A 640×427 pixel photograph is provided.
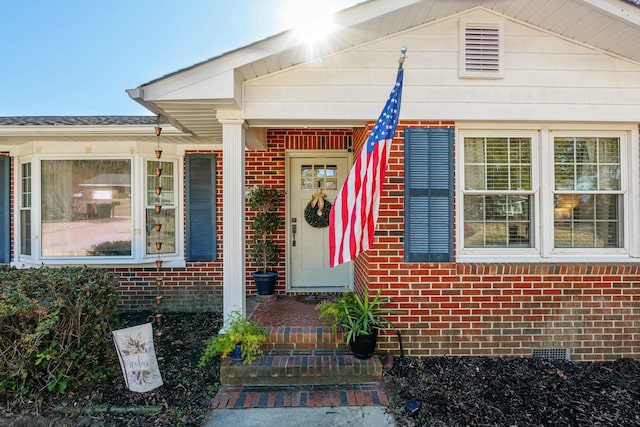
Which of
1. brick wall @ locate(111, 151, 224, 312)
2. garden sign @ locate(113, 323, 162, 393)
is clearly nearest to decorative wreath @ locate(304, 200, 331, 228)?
brick wall @ locate(111, 151, 224, 312)

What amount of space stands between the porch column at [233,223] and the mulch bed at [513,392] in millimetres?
1768

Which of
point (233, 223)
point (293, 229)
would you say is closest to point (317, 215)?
point (293, 229)

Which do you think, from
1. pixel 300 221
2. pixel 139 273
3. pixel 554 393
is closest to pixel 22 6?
pixel 139 273

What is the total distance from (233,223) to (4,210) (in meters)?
4.34

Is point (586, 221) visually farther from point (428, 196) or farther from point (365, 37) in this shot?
point (365, 37)

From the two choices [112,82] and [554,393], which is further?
[112,82]

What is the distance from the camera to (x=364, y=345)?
3.63 metres

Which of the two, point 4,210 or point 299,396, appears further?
point 4,210

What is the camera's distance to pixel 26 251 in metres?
5.70

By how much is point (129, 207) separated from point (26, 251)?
1.84 metres

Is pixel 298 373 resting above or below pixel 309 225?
below

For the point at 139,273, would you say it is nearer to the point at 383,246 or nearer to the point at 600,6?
the point at 383,246

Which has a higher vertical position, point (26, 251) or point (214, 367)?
point (26, 251)

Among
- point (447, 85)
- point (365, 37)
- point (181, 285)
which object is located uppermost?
point (365, 37)
